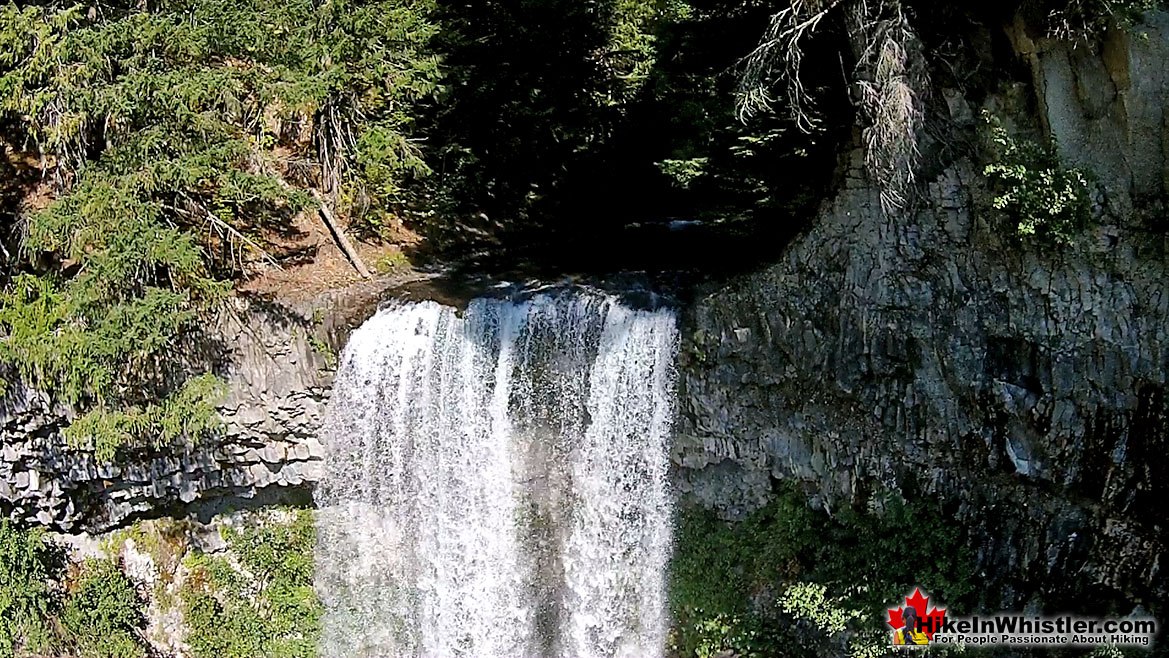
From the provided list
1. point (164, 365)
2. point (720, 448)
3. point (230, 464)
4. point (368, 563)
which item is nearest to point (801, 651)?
point (720, 448)

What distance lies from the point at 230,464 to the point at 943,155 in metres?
9.19

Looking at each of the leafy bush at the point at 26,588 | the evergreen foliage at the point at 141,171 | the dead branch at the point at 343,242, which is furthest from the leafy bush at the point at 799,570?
the leafy bush at the point at 26,588

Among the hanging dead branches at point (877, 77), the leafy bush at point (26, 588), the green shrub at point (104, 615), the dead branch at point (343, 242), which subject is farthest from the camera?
the dead branch at point (343, 242)

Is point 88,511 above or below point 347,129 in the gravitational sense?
below

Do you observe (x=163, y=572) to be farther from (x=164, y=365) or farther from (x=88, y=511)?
(x=164, y=365)

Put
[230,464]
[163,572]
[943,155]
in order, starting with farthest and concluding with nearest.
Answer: [163,572]
[230,464]
[943,155]

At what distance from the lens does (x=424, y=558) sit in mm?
12914

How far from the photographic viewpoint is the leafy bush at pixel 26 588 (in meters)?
13.5

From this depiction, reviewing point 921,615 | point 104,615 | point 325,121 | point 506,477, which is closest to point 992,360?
point 921,615

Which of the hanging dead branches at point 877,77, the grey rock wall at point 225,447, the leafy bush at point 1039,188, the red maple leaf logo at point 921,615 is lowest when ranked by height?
the red maple leaf logo at point 921,615

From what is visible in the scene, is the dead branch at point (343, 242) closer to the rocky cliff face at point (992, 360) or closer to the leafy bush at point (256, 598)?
the leafy bush at point (256, 598)

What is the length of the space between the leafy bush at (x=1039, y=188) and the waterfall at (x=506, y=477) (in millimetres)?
3780

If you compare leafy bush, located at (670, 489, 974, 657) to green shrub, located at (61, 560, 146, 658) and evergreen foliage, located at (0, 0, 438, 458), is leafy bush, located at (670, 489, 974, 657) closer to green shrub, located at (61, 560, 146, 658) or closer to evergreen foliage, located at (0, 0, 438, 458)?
evergreen foliage, located at (0, 0, 438, 458)

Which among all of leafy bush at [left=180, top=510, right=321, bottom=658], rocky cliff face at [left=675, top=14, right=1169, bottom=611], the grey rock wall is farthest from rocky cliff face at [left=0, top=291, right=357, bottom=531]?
rocky cliff face at [left=675, top=14, right=1169, bottom=611]
